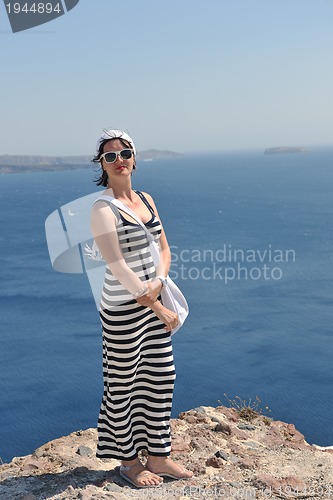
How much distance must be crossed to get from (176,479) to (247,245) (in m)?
28.3

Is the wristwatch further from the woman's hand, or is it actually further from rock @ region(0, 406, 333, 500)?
rock @ region(0, 406, 333, 500)

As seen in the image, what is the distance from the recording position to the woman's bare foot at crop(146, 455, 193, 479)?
3090mm

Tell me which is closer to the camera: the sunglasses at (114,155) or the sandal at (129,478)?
the sunglasses at (114,155)

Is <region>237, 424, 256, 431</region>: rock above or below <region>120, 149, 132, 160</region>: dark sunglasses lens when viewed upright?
below

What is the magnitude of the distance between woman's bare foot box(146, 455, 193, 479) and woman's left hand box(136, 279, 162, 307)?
0.92 meters

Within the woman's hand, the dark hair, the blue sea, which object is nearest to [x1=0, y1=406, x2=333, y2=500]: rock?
→ the woman's hand

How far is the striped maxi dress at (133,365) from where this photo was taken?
2.76 m

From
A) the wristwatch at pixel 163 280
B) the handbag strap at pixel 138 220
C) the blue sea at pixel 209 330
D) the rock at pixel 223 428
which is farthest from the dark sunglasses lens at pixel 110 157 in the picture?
the blue sea at pixel 209 330

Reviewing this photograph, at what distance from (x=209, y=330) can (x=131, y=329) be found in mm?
15285

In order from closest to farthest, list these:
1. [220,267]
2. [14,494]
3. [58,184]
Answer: [14,494] < [220,267] < [58,184]

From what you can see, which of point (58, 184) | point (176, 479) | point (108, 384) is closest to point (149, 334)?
point (108, 384)

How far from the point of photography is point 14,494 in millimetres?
3033

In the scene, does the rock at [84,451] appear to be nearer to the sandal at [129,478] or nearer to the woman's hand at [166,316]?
the sandal at [129,478]

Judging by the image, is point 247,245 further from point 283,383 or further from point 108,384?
point 108,384
